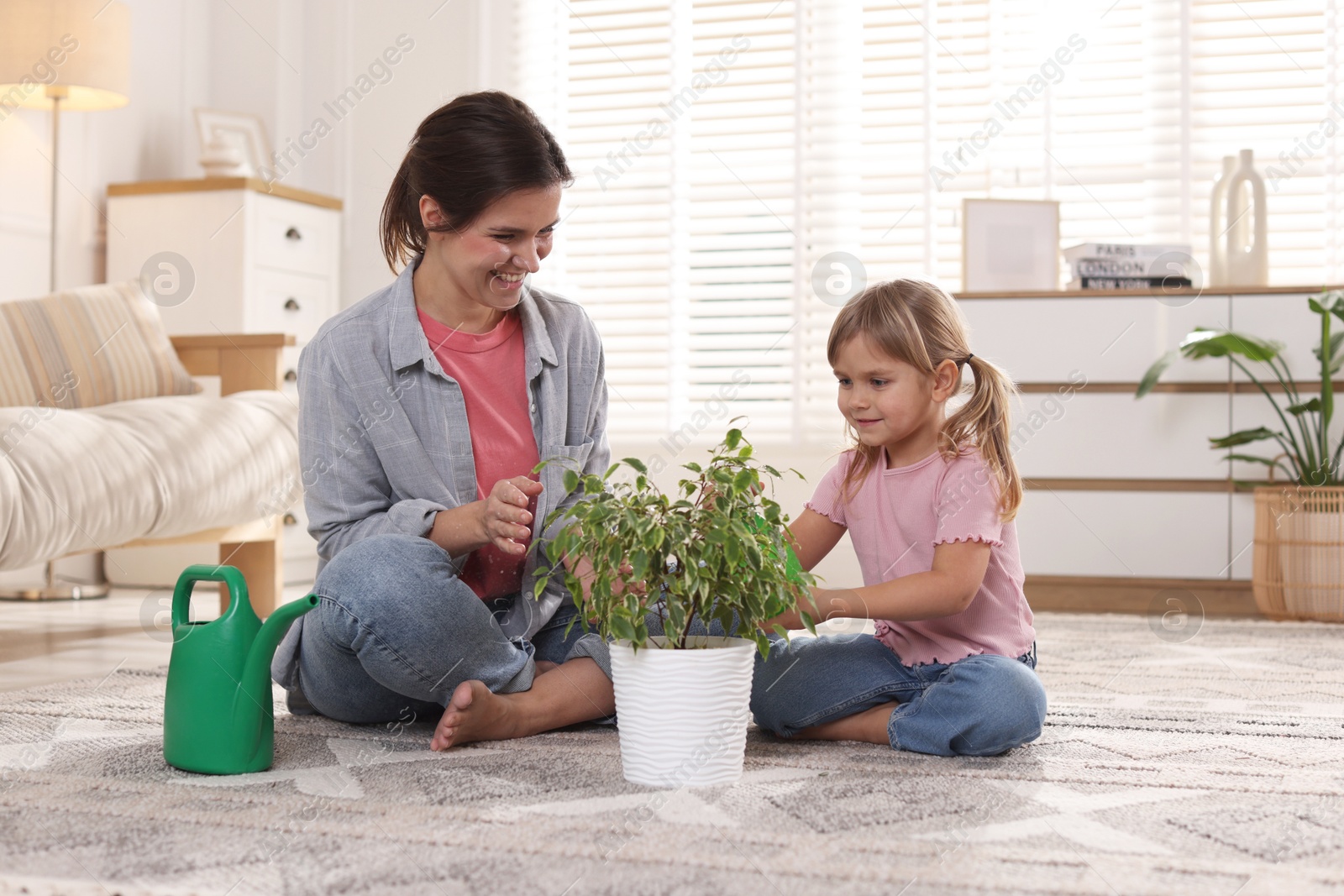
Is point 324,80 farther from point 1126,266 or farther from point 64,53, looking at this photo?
point 1126,266

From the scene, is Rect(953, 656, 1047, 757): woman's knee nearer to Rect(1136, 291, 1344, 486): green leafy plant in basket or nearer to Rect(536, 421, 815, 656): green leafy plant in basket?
Rect(536, 421, 815, 656): green leafy plant in basket

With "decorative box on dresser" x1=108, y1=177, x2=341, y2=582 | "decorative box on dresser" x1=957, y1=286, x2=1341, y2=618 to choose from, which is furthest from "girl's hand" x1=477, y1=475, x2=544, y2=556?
"decorative box on dresser" x1=108, y1=177, x2=341, y2=582

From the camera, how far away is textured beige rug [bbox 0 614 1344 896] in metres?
0.85

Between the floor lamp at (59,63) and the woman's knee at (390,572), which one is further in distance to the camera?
the floor lamp at (59,63)

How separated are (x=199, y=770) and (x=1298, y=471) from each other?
2.45 metres

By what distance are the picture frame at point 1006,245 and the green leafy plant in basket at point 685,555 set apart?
82.9 inches

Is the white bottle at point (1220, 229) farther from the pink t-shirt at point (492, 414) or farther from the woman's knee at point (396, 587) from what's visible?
the woman's knee at point (396, 587)

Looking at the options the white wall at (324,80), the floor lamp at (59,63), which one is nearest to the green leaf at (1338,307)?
the white wall at (324,80)

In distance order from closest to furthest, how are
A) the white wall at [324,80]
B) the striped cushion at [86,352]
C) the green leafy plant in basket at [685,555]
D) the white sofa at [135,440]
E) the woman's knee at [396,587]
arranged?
the green leafy plant in basket at [685,555] → the woman's knee at [396,587] → the white sofa at [135,440] → the striped cushion at [86,352] → the white wall at [324,80]

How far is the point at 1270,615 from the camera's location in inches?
106

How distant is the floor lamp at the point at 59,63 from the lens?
2.83 metres

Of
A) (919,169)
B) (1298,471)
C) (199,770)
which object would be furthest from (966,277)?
(199,770)

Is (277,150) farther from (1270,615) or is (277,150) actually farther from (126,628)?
(1270,615)

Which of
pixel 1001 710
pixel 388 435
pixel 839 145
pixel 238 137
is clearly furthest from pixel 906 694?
pixel 238 137
